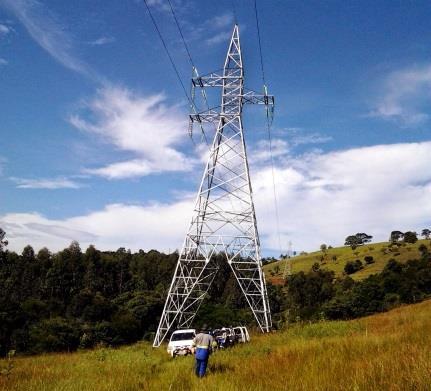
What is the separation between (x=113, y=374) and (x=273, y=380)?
4066mm

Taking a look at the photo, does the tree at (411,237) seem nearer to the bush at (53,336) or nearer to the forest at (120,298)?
the forest at (120,298)

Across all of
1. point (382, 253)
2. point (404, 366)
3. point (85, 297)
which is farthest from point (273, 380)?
point (382, 253)

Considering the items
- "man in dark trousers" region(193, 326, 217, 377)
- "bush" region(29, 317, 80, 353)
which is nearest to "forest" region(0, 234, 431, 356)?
"bush" region(29, 317, 80, 353)

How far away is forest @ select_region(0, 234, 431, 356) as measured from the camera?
47.1m

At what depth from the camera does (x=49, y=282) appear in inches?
3713

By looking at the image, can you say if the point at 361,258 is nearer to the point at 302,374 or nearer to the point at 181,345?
the point at 181,345

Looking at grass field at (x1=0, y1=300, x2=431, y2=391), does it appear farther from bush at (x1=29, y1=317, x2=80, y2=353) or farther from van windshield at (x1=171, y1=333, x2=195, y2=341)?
bush at (x1=29, y1=317, x2=80, y2=353)

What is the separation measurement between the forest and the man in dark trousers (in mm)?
13888

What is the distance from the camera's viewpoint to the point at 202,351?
10586 millimetres

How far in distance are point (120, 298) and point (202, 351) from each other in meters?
69.8

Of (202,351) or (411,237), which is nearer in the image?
(202,351)

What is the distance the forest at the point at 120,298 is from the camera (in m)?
47.1

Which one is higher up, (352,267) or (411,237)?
(411,237)

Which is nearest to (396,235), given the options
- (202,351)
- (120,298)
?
(120,298)
